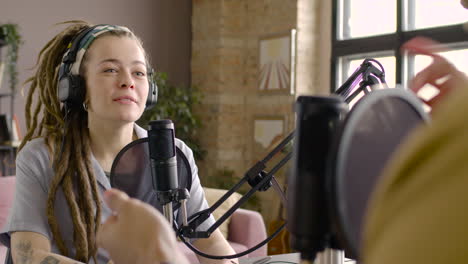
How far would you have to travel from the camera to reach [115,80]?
1.55 metres

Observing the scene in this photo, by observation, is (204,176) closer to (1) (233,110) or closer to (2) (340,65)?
(1) (233,110)

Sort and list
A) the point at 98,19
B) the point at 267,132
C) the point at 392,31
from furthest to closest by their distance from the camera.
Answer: the point at 98,19 < the point at 267,132 < the point at 392,31

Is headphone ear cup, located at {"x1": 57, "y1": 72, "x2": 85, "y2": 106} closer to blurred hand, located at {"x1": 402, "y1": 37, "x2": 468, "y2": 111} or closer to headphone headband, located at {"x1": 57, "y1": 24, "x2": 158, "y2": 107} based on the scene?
headphone headband, located at {"x1": 57, "y1": 24, "x2": 158, "y2": 107}

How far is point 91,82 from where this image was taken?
62.2 inches

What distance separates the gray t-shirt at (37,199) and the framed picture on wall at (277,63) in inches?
152

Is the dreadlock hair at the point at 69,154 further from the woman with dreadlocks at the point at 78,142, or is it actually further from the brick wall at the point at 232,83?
the brick wall at the point at 232,83

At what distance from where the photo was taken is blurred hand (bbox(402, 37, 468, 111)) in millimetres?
828

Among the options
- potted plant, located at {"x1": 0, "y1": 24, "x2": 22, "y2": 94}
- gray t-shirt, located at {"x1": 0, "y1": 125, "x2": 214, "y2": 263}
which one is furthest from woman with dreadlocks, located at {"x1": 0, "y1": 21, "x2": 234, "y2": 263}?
potted plant, located at {"x1": 0, "y1": 24, "x2": 22, "y2": 94}

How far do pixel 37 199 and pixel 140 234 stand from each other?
3.05 feet

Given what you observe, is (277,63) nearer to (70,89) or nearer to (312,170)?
(70,89)

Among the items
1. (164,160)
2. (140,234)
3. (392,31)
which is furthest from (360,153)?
(392,31)

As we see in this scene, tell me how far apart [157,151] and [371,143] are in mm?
446

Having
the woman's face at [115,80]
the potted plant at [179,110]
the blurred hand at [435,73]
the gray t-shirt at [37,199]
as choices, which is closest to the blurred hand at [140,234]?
the blurred hand at [435,73]

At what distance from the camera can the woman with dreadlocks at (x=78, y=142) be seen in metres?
1.43
